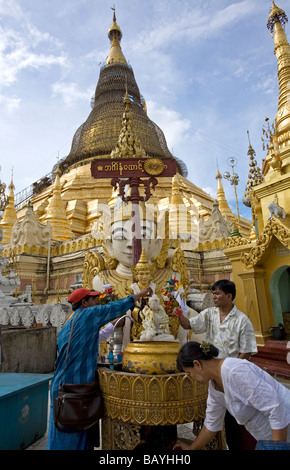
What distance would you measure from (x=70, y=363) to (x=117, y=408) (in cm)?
49

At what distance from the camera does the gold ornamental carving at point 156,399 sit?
2121mm

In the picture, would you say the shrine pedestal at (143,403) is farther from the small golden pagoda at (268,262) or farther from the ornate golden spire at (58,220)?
the ornate golden spire at (58,220)

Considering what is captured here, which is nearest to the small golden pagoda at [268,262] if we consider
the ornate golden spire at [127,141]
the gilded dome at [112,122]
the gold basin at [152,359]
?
the ornate golden spire at [127,141]

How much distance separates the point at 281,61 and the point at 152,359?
12.8 metres

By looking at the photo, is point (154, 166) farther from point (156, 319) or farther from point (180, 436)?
point (180, 436)

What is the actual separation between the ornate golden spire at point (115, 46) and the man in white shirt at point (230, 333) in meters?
35.2

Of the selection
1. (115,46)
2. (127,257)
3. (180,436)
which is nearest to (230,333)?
(180,436)

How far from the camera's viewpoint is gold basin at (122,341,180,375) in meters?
2.34

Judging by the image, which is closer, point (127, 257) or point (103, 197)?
point (127, 257)

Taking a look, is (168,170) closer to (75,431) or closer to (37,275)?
(75,431)

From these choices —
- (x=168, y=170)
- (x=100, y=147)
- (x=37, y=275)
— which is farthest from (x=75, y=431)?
(x=100, y=147)

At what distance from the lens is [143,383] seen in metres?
2.16

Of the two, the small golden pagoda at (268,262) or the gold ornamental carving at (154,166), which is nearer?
the gold ornamental carving at (154,166)

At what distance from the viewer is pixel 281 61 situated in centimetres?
1130
